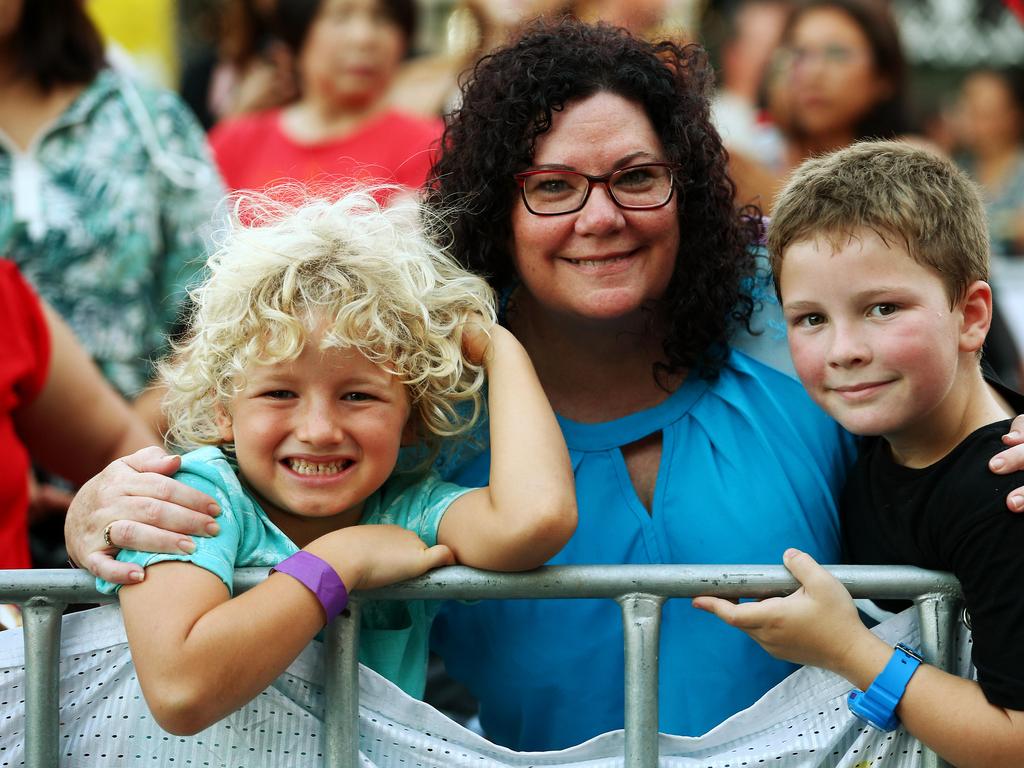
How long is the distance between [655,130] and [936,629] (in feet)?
3.39

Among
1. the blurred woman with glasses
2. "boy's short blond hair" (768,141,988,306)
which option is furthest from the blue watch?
the blurred woman with glasses

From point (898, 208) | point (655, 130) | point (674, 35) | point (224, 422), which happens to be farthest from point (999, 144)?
point (224, 422)

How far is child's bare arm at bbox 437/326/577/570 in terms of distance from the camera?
195 centimetres

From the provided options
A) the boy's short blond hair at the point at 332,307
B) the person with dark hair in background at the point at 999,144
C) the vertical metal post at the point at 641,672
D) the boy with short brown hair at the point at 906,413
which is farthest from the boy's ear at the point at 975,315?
the person with dark hair in background at the point at 999,144

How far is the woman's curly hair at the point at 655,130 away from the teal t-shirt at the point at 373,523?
1.67 ft

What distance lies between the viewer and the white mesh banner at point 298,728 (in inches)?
74.9

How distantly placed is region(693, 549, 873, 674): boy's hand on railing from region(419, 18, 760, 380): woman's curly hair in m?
0.65

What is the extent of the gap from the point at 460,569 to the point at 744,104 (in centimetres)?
517

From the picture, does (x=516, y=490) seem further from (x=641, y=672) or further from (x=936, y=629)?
(x=936, y=629)

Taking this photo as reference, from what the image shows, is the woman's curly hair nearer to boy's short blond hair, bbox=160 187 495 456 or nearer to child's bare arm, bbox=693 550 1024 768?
boy's short blond hair, bbox=160 187 495 456

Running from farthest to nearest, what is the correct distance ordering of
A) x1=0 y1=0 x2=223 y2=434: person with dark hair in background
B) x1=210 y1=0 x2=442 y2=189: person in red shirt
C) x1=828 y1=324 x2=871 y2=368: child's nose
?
x1=210 y1=0 x2=442 y2=189: person in red shirt < x1=0 y1=0 x2=223 y2=434: person with dark hair in background < x1=828 y1=324 x2=871 y2=368: child's nose

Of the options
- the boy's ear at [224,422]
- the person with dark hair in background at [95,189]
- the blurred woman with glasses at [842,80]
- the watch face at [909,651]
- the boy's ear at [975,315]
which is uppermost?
the blurred woman with glasses at [842,80]

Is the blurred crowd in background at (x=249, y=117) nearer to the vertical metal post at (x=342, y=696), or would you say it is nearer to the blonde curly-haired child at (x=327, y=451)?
the blonde curly-haired child at (x=327, y=451)

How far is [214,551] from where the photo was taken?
6.22 feet
